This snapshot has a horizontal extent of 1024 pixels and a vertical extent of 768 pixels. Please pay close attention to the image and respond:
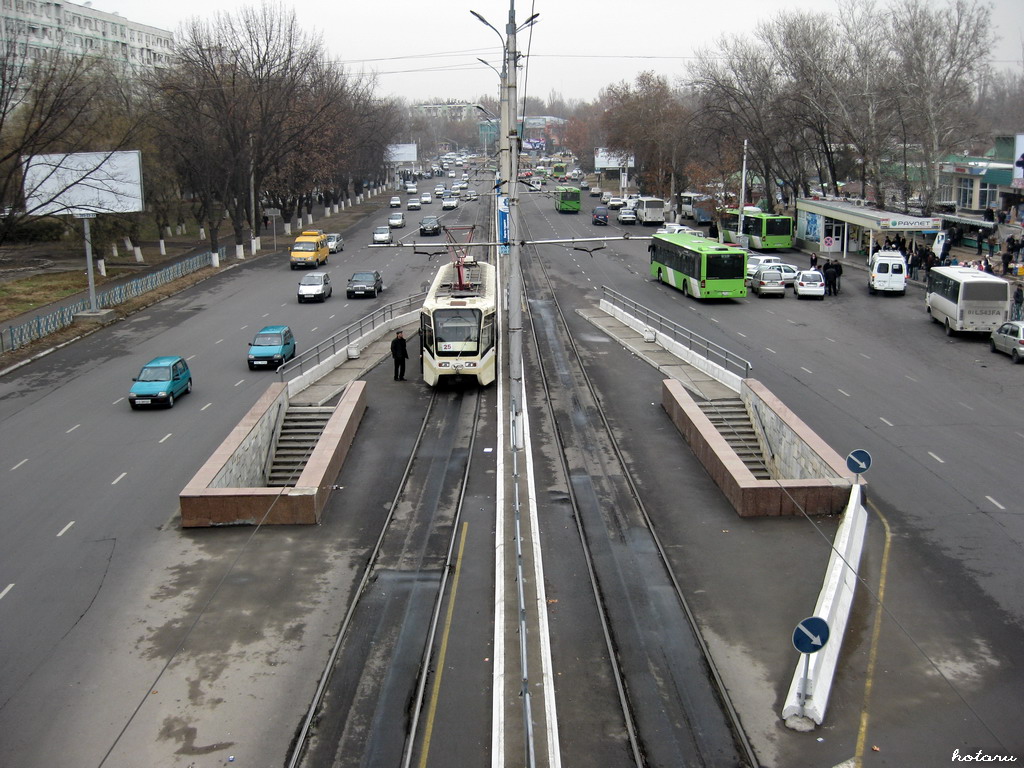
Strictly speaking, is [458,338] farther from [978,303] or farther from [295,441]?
[978,303]

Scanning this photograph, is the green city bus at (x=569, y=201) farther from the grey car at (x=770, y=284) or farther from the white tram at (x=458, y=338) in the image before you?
the white tram at (x=458, y=338)

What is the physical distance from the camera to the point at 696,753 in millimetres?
11203

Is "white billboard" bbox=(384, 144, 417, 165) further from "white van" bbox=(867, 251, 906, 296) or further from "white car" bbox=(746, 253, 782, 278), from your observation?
"white van" bbox=(867, 251, 906, 296)

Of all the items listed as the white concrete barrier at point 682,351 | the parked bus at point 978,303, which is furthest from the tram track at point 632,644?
the parked bus at point 978,303

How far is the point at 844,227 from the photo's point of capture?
57938 mm

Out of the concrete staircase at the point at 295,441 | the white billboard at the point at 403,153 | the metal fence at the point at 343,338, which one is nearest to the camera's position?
the concrete staircase at the point at 295,441

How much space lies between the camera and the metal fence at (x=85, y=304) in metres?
36.1

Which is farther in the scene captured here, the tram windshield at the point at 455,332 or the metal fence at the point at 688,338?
the metal fence at the point at 688,338

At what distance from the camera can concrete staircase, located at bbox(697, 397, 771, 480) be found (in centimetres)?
2383

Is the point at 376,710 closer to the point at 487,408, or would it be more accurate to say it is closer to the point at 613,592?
the point at 613,592

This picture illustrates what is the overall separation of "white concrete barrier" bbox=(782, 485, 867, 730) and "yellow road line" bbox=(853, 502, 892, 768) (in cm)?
39

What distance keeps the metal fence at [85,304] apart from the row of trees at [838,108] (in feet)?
123

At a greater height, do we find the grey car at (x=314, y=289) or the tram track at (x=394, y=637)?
the grey car at (x=314, y=289)

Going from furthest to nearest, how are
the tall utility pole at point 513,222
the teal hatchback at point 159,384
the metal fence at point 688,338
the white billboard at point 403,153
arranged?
the white billboard at point 403,153 < the metal fence at point 688,338 < the teal hatchback at point 159,384 < the tall utility pole at point 513,222
